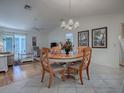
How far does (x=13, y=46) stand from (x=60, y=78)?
5.49 metres

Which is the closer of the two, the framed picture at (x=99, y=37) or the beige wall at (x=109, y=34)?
the beige wall at (x=109, y=34)

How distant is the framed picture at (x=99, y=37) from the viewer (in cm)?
501

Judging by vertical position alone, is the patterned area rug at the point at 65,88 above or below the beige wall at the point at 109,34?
below

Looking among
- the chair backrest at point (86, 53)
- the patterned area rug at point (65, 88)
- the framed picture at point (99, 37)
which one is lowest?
the patterned area rug at point (65, 88)

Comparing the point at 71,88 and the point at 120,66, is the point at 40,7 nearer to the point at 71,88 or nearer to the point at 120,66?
the point at 71,88

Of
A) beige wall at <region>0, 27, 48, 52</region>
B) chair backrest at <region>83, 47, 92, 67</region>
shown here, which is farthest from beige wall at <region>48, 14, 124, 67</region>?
beige wall at <region>0, 27, 48, 52</region>

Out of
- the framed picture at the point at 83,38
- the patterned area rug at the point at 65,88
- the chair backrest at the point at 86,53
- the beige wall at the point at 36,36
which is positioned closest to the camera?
the patterned area rug at the point at 65,88

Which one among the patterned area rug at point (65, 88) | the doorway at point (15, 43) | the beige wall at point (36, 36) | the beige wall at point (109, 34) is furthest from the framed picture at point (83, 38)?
the doorway at point (15, 43)

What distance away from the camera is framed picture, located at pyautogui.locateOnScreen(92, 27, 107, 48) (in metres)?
5.01

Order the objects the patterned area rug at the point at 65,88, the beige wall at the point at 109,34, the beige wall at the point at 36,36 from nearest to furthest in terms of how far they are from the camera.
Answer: the patterned area rug at the point at 65,88 < the beige wall at the point at 109,34 < the beige wall at the point at 36,36

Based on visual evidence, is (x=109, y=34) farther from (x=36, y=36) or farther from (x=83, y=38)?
(x=36, y=36)

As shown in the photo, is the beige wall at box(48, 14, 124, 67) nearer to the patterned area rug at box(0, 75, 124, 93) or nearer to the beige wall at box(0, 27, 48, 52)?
the patterned area rug at box(0, 75, 124, 93)

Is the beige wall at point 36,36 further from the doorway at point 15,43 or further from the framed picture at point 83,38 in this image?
the framed picture at point 83,38

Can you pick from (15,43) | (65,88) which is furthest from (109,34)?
(15,43)
